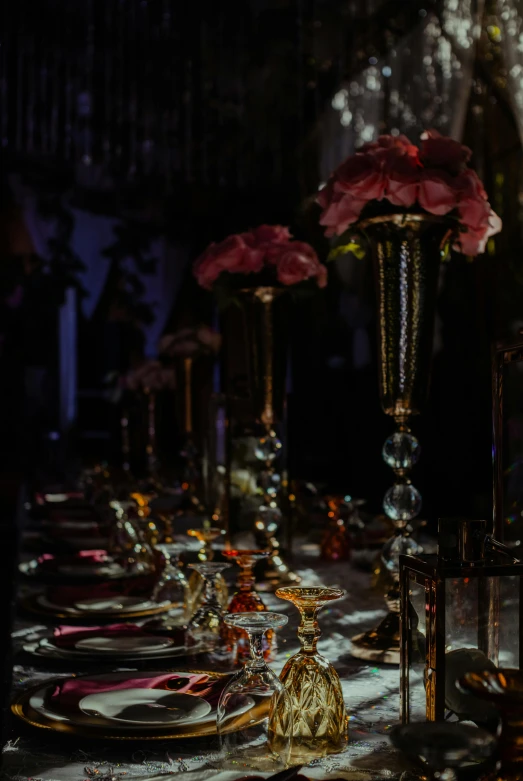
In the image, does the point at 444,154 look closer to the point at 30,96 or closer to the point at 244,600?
the point at 244,600

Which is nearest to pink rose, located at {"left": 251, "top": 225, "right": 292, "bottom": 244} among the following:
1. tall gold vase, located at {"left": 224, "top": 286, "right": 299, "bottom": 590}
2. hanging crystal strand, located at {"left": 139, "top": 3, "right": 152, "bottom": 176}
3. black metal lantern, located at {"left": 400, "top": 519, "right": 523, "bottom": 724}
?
tall gold vase, located at {"left": 224, "top": 286, "right": 299, "bottom": 590}

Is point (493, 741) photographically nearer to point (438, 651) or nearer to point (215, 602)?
point (438, 651)

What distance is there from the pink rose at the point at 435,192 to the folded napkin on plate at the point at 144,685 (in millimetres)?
834

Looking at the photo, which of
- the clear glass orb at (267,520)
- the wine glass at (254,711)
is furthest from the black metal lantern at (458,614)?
the clear glass orb at (267,520)

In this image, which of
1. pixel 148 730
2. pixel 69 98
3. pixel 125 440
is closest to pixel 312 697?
pixel 148 730

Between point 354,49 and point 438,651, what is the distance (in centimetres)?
432

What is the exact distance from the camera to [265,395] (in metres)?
2.15

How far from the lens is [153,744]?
890 millimetres

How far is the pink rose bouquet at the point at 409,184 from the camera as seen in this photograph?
4.85 feet

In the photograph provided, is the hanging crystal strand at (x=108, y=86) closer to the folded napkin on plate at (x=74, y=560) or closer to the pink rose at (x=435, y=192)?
the folded napkin on plate at (x=74, y=560)

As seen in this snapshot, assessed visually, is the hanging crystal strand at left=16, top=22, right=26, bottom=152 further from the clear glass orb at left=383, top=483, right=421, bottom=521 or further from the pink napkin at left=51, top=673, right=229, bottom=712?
the pink napkin at left=51, top=673, right=229, bottom=712

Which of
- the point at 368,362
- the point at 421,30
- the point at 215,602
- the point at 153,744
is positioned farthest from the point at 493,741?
the point at 368,362

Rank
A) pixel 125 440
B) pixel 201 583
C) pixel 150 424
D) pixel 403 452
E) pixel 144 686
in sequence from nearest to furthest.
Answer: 1. pixel 144 686
2. pixel 201 583
3. pixel 403 452
4. pixel 150 424
5. pixel 125 440

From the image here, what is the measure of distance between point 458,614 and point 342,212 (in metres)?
0.86
